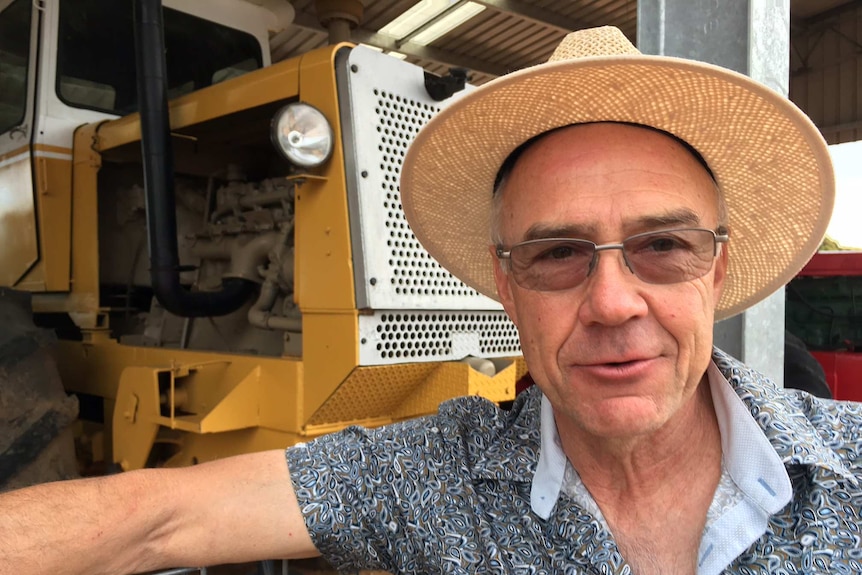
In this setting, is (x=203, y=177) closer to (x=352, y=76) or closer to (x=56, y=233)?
(x=56, y=233)

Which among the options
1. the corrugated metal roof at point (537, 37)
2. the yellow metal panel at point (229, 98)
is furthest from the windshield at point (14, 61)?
the corrugated metal roof at point (537, 37)

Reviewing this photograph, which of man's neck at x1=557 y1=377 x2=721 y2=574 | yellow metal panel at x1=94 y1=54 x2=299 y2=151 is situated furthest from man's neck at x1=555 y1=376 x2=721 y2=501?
yellow metal panel at x1=94 y1=54 x2=299 y2=151

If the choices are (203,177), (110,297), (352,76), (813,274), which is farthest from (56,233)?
(813,274)

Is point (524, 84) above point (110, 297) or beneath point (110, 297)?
above

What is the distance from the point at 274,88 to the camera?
2416 mm

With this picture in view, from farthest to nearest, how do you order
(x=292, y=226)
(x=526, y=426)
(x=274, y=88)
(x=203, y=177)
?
1. (x=203, y=177)
2. (x=292, y=226)
3. (x=274, y=88)
4. (x=526, y=426)

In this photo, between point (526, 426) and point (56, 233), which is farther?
point (56, 233)

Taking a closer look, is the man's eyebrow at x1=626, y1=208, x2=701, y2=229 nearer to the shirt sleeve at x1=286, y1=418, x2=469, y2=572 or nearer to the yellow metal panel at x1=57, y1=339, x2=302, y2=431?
the shirt sleeve at x1=286, y1=418, x2=469, y2=572

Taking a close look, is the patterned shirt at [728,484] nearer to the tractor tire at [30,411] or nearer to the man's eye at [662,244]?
the man's eye at [662,244]

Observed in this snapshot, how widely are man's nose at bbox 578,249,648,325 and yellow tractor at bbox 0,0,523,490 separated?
122 centimetres

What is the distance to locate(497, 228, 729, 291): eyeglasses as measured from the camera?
1023 millimetres

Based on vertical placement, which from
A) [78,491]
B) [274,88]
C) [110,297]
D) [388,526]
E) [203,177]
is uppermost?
[274,88]

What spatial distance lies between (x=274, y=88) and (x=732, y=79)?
181 centimetres

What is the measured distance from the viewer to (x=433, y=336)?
7.88 ft
